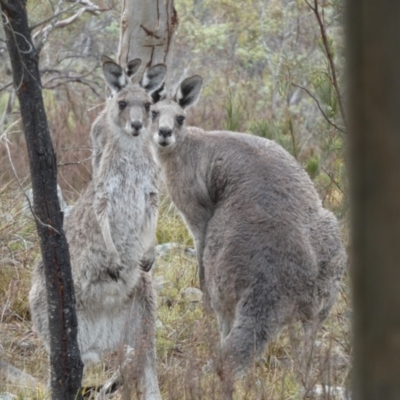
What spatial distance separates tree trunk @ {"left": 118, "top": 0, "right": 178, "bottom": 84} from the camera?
6004 millimetres

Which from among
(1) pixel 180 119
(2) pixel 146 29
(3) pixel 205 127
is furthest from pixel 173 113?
(3) pixel 205 127

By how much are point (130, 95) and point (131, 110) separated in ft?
0.47

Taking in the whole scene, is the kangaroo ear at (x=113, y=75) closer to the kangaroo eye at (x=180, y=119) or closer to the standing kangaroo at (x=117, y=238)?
the standing kangaroo at (x=117, y=238)

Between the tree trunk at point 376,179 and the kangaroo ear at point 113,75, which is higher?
the tree trunk at point 376,179

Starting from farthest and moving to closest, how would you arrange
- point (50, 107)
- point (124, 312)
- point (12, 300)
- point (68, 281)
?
point (50, 107), point (12, 300), point (124, 312), point (68, 281)

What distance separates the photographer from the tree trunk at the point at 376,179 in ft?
3.15

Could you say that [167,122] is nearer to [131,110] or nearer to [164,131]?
[164,131]

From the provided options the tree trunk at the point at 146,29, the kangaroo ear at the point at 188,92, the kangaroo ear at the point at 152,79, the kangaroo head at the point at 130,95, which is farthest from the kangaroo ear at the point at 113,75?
the kangaroo ear at the point at 188,92

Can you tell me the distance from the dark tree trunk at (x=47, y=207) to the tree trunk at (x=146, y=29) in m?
2.69

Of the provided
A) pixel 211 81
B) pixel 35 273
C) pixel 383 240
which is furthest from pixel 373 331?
pixel 211 81

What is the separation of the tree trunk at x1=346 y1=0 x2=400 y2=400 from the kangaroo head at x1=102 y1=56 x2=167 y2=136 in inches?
153

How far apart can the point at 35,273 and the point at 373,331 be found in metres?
3.99

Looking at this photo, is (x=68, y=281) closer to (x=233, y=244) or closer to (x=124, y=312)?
(x=124, y=312)

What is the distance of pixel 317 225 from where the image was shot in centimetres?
483
